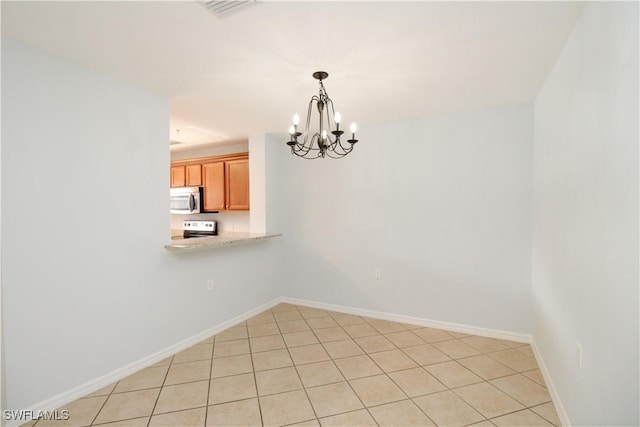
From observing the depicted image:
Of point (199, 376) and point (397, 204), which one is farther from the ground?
point (397, 204)

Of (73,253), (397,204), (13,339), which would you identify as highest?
(397,204)

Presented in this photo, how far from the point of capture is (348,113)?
130 inches

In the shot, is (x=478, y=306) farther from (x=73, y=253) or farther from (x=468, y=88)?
(x=73, y=253)

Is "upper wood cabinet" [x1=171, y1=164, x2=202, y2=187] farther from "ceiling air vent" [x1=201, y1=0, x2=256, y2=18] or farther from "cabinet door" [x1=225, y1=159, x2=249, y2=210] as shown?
"ceiling air vent" [x1=201, y1=0, x2=256, y2=18]

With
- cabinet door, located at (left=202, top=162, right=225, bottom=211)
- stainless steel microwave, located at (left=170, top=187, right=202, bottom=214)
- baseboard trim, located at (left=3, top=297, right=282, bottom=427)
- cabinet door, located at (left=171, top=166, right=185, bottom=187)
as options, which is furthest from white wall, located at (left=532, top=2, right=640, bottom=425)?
cabinet door, located at (left=171, top=166, right=185, bottom=187)

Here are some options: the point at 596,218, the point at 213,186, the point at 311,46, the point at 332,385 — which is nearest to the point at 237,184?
the point at 213,186

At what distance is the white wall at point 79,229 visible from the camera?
1.87 m

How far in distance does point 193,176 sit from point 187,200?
1.30 ft

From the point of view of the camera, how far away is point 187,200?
15.9 feet

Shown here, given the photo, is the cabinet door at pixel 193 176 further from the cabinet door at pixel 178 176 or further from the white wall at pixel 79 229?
the white wall at pixel 79 229

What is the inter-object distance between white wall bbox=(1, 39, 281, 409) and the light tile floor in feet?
1.06

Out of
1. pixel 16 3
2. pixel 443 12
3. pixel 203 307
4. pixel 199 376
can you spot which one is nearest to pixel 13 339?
pixel 199 376

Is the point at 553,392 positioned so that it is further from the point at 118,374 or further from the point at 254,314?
the point at 118,374

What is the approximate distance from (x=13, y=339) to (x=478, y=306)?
3819 millimetres
